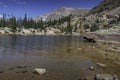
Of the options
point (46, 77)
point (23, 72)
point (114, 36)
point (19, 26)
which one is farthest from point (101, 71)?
point (19, 26)

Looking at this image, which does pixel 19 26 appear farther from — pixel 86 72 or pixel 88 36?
pixel 86 72

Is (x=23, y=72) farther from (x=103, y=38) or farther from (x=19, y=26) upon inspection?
(x=19, y=26)

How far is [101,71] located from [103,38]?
160 ft

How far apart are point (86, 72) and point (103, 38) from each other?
50229 mm

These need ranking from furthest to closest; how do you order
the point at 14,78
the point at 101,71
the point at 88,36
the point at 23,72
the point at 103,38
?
the point at 88,36 → the point at 103,38 → the point at 101,71 → the point at 23,72 → the point at 14,78

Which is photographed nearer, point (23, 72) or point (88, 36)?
point (23, 72)

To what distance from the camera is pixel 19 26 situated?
639ft

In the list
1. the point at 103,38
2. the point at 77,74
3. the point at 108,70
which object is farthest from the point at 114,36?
the point at 77,74

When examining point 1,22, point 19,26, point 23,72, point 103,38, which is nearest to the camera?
point 23,72

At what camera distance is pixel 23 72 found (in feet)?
88.7

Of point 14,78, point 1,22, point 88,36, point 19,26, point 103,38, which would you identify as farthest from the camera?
point 19,26

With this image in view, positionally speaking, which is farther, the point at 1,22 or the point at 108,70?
the point at 1,22

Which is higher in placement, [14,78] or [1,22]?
[1,22]

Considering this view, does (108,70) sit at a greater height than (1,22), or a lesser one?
lesser
